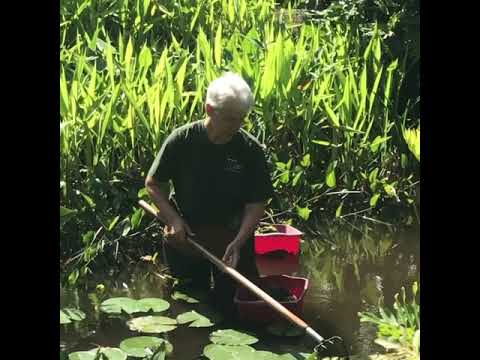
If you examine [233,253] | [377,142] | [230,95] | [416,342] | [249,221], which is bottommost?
[416,342]

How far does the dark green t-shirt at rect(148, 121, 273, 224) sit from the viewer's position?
3.30 m

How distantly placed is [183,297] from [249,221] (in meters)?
0.49

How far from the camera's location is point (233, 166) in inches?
130

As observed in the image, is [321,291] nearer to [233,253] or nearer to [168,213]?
[233,253]

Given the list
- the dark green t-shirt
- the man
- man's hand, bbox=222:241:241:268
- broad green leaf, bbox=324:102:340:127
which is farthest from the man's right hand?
broad green leaf, bbox=324:102:340:127

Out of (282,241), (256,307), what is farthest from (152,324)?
(282,241)

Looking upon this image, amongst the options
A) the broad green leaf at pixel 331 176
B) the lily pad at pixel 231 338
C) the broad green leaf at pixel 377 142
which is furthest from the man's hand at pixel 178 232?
the broad green leaf at pixel 377 142

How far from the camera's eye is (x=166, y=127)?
13.5 ft

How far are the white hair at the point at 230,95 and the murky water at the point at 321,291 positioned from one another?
89 cm

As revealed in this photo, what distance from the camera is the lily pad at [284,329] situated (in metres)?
3.05

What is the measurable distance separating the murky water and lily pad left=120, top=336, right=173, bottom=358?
0.27 feet

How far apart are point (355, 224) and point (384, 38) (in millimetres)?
1636

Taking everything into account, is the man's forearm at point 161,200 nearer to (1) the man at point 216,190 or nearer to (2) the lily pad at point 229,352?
(1) the man at point 216,190

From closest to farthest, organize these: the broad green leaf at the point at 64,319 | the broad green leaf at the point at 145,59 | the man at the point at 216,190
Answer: the broad green leaf at the point at 64,319 → the man at the point at 216,190 → the broad green leaf at the point at 145,59
